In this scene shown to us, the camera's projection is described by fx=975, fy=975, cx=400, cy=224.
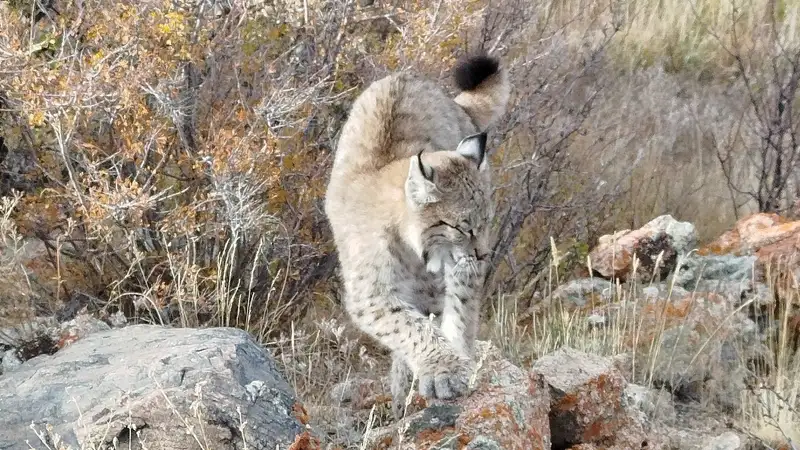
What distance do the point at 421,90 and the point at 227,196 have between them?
1425 mm

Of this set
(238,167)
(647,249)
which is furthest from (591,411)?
(647,249)

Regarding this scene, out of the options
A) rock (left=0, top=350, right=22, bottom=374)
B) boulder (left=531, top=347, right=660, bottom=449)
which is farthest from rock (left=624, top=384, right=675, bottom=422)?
rock (left=0, top=350, right=22, bottom=374)

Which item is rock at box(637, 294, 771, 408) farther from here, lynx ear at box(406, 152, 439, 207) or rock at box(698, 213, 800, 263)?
lynx ear at box(406, 152, 439, 207)

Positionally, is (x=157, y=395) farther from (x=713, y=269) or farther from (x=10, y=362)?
(x=713, y=269)

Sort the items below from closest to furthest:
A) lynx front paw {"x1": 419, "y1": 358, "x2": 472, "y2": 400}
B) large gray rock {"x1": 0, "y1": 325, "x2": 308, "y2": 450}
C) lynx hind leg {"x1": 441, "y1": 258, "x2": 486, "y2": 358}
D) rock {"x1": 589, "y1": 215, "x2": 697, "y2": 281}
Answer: large gray rock {"x1": 0, "y1": 325, "x2": 308, "y2": 450}
lynx front paw {"x1": 419, "y1": 358, "x2": 472, "y2": 400}
lynx hind leg {"x1": 441, "y1": 258, "x2": 486, "y2": 358}
rock {"x1": 589, "y1": 215, "x2": 697, "y2": 281}

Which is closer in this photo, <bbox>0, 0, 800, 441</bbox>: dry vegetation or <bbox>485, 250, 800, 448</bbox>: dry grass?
<bbox>0, 0, 800, 441</bbox>: dry vegetation

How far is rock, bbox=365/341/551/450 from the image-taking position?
360 cm

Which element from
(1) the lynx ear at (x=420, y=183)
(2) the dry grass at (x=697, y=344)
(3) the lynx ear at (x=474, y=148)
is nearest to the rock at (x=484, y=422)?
(1) the lynx ear at (x=420, y=183)

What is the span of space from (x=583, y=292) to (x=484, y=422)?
3.68 m

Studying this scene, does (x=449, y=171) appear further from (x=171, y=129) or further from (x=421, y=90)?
(x=171, y=129)

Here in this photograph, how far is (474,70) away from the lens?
21.7 ft

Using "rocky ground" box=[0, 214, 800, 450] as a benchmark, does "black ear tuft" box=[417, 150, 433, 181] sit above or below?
above

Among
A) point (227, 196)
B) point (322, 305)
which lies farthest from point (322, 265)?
point (227, 196)

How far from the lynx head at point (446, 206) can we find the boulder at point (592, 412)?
2.66ft
